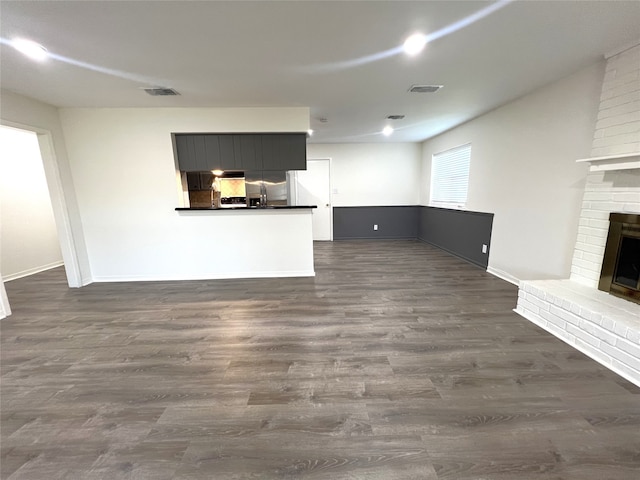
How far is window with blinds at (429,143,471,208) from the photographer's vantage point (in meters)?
4.88

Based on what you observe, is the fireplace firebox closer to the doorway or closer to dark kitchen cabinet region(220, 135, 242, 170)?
dark kitchen cabinet region(220, 135, 242, 170)

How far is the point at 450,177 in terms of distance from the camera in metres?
5.41

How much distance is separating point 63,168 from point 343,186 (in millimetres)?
5077

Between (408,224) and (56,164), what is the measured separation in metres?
6.72

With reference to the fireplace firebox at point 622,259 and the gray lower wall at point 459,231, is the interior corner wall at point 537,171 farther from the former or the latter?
the fireplace firebox at point 622,259

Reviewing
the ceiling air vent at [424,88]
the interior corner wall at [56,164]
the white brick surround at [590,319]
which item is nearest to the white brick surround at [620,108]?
the white brick surround at [590,319]

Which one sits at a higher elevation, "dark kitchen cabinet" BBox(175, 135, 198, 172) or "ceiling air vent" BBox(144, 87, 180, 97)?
"ceiling air vent" BBox(144, 87, 180, 97)

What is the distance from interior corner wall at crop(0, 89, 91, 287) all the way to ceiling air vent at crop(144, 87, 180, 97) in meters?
1.52

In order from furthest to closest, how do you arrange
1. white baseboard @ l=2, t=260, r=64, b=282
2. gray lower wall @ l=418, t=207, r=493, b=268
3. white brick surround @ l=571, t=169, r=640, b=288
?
gray lower wall @ l=418, t=207, r=493, b=268 < white baseboard @ l=2, t=260, r=64, b=282 < white brick surround @ l=571, t=169, r=640, b=288

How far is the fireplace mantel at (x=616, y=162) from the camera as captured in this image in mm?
2044

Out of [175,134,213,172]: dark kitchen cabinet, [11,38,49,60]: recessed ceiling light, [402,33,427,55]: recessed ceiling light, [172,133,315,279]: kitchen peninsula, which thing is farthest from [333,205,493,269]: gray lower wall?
[11,38,49,60]: recessed ceiling light

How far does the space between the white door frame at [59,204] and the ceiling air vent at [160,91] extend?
161cm

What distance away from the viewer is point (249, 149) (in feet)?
12.7

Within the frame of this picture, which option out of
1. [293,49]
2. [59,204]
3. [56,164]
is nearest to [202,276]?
[59,204]
